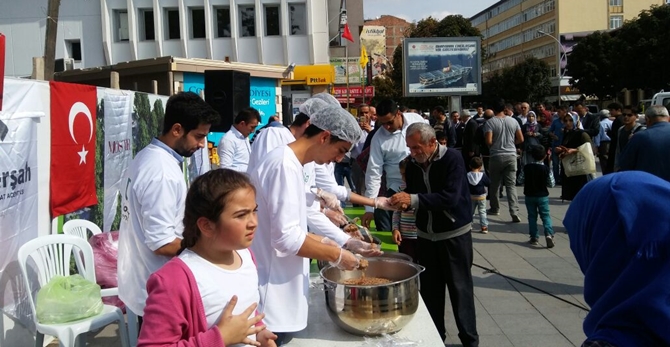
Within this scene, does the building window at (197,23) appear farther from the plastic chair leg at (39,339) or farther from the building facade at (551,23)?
the building facade at (551,23)

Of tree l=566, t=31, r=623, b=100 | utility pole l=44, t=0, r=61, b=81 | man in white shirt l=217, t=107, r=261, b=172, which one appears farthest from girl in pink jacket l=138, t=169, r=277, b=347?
tree l=566, t=31, r=623, b=100

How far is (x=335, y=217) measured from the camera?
4.40 meters

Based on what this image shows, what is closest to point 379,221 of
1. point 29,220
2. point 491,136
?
point 29,220

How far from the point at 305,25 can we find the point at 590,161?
86.4 ft

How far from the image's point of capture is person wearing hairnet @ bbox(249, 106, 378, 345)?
2584 millimetres

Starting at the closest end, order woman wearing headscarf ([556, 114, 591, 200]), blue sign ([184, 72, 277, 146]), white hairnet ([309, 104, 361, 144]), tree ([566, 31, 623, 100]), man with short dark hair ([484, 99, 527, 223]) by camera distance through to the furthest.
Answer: white hairnet ([309, 104, 361, 144]) → woman wearing headscarf ([556, 114, 591, 200]) → man with short dark hair ([484, 99, 527, 223]) → blue sign ([184, 72, 277, 146]) → tree ([566, 31, 623, 100])

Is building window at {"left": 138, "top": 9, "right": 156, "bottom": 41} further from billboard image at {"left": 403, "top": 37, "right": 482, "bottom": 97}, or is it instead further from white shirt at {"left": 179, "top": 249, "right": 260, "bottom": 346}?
white shirt at {"left": 179, "top": 249, "right": 260, "bottom": 346}

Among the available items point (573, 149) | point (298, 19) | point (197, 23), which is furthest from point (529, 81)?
point (573, 149)

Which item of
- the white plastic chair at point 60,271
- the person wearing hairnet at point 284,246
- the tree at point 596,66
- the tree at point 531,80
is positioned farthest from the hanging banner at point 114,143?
the tree at point 531,80

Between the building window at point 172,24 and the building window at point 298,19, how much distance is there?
690 centimetres

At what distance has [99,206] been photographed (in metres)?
6.63

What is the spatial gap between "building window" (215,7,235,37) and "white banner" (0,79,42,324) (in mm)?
30652

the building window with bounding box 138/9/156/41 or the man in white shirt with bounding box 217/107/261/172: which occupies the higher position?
the building window with bounding box 138/9/156/41

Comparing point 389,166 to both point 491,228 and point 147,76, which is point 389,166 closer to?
point 491,228
